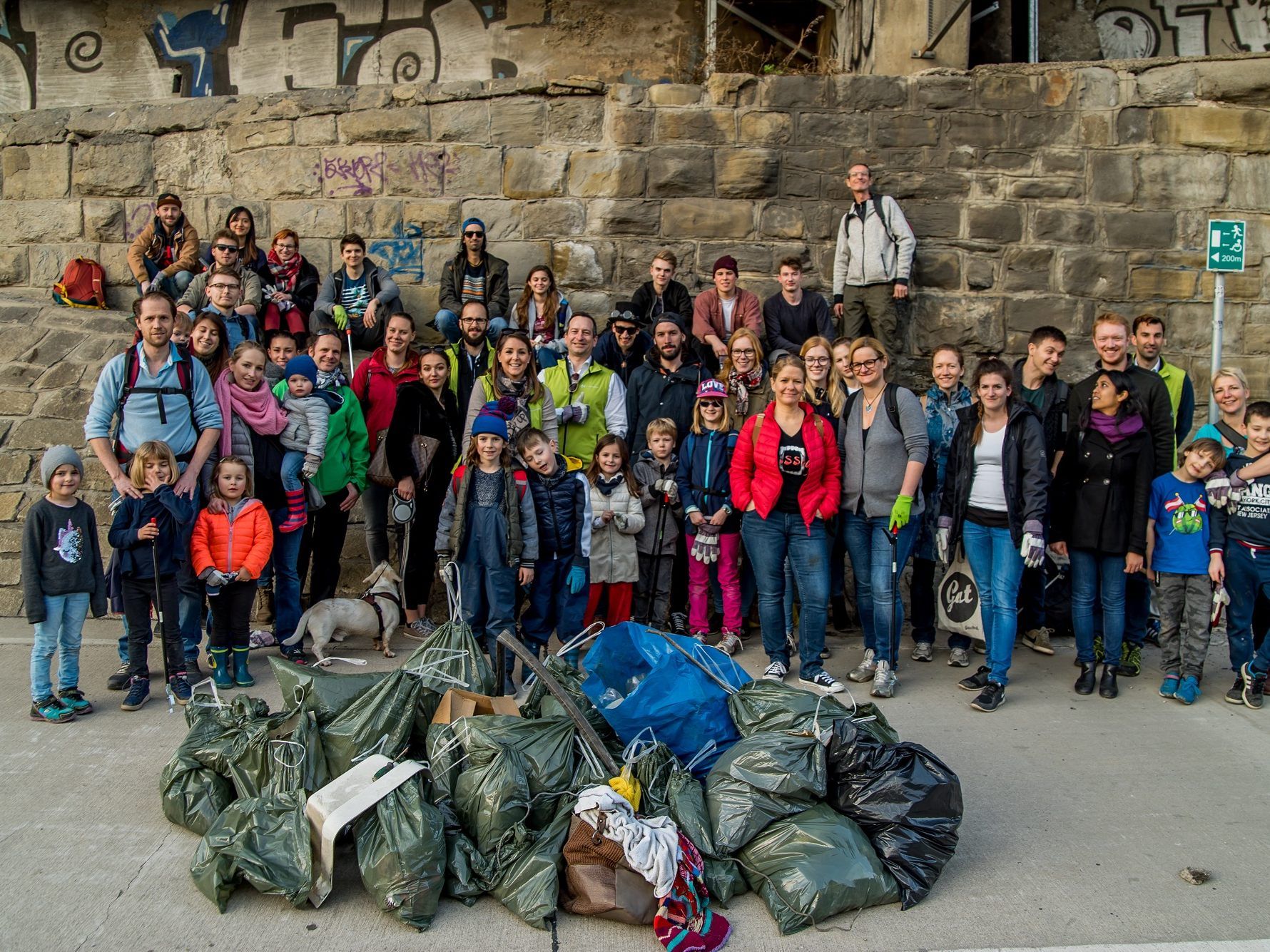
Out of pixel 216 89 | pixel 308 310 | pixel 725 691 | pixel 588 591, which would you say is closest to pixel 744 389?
pixel 588 591

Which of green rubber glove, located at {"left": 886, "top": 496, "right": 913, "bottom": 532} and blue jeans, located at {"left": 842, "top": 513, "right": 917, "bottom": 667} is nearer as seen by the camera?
green rubber glove, located at {"left": 886, "top": 496, "right": 913, "bottom": 532}

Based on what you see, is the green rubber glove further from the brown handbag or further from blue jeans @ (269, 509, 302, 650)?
blue jeans @ (269, 509, 302, 650)

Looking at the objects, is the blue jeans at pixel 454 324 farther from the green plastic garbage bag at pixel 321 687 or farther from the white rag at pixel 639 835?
the white rag at pixel 639 835

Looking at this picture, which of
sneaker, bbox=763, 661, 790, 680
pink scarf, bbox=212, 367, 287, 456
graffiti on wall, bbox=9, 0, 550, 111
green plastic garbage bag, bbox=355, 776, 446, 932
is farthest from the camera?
graffiti on wall, bbox=9, 0, 550, 111

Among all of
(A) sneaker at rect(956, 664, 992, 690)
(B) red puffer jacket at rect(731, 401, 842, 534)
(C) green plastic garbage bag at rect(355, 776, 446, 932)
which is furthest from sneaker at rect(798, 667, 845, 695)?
(C) green plastic garbage bag at rect(355, 776, 446, 932)

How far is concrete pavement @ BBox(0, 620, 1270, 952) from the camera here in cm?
366

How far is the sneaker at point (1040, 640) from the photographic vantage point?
6.80 m

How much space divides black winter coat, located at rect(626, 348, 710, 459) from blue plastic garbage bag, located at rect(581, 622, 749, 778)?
2.40 m

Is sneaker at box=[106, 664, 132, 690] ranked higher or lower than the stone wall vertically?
lower

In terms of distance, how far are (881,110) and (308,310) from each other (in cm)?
489

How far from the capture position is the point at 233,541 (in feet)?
19.3

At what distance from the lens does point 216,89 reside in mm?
10562

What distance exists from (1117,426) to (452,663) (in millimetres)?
4004

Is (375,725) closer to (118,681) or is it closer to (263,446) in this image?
(118,681)
